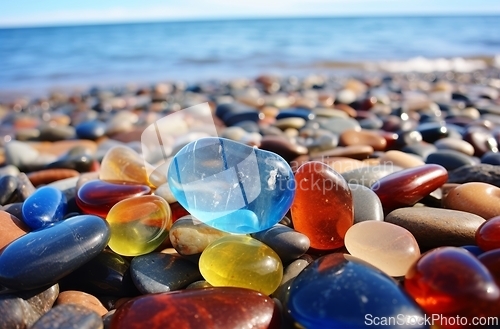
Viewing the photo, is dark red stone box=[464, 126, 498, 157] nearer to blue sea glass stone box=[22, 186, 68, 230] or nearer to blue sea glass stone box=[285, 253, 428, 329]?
blue sea glass stone box=[285, 253, 428, 329]

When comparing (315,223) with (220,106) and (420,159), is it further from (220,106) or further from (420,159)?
(220,106)

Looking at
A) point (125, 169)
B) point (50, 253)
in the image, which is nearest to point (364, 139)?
point (125, 169)

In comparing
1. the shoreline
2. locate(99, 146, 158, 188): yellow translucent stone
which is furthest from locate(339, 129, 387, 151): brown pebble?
the shoreline

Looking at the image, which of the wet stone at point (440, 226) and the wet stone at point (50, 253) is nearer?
the wet stone at point (50, 253)

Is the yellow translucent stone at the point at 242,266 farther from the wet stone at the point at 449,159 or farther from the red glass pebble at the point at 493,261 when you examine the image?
the wet stone at the point at 449,159

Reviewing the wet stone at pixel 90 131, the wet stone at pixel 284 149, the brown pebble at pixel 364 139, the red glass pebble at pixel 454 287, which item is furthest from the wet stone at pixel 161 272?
the wet stone at pixel 90 131

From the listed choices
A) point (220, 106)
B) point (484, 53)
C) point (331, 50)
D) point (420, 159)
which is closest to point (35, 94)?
point (220, 106)
